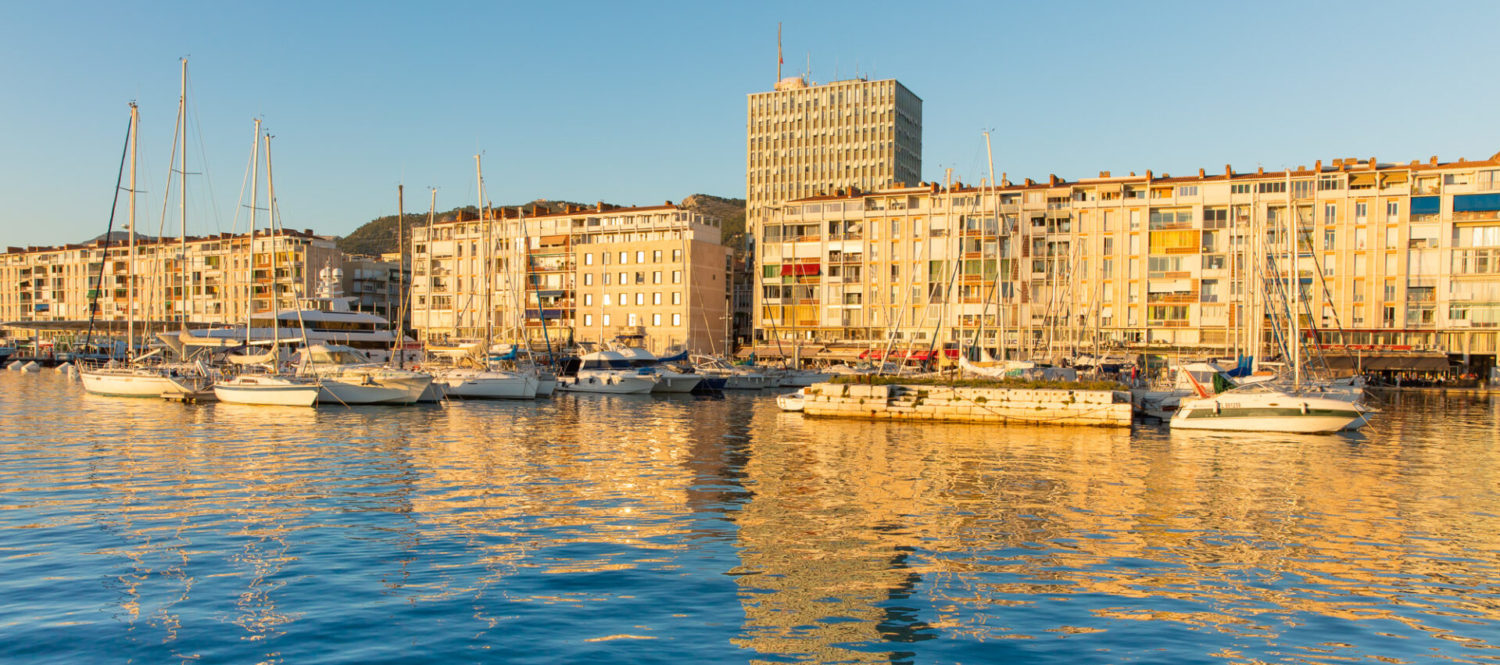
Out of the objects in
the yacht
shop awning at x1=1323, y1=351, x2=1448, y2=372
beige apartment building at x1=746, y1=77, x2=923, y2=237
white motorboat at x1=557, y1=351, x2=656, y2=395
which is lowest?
white motorboat at x1=557, y1=351, x2=656, y2=395

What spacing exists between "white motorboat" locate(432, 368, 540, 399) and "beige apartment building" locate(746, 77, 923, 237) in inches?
4295

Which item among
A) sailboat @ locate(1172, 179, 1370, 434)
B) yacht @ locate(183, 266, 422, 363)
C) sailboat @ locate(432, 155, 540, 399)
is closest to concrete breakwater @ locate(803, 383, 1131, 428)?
sailboat @ locate(1172, 179, 1370, 434)

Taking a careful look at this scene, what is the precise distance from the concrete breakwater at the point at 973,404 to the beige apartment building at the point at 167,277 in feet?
315

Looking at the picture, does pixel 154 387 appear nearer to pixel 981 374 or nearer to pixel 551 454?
pixel 551 454

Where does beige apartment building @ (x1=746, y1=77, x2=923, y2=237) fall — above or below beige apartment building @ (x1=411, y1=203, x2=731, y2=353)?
above

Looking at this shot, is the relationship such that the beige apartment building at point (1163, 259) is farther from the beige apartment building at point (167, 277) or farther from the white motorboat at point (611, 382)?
the beige apartment building at point (167, 277)

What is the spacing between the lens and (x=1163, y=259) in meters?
96.4

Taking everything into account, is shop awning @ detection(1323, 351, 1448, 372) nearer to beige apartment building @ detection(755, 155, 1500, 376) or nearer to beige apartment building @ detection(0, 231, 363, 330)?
beige apartment building @ detection(755, 155, 1500, 376)

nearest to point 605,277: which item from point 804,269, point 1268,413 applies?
point 804,269

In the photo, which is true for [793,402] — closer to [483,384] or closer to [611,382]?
[483,384]

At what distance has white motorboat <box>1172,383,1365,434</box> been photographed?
39.1 meters

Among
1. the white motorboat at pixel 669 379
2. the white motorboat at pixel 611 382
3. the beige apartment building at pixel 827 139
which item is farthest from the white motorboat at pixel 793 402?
the beige apartment building at pixel 827 139

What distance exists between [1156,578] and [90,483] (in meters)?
22.3

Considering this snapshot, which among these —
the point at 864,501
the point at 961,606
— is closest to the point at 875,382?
the point at 864,501
